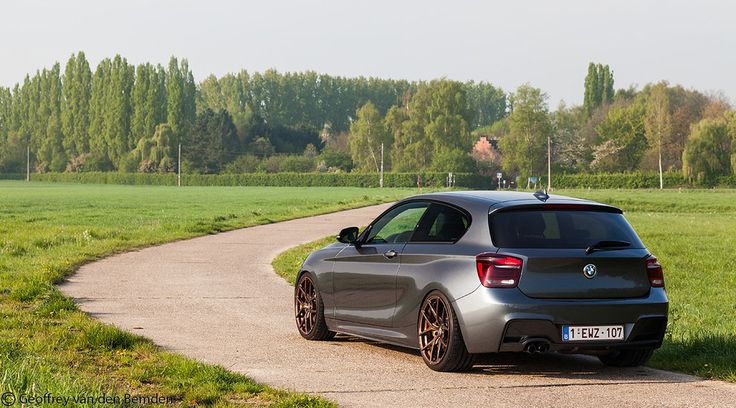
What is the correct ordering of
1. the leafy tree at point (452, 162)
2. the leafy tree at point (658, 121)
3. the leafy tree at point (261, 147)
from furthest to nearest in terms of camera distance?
1. the leafy tree at point (261, 147)
2. the leafy tree at point (452, 162)
3. the leafy tree at point (658, 121)

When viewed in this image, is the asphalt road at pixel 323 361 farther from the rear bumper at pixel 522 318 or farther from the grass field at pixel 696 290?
the grass field at pixel 696 290

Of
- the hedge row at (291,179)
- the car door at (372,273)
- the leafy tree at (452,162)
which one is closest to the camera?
the car door at (372,273)

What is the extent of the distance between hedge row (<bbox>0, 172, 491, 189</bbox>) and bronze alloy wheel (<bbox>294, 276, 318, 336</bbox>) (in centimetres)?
11666

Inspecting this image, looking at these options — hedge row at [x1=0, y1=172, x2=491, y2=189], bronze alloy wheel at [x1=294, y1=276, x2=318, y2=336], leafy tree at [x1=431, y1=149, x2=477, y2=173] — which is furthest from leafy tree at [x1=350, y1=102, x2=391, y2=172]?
bronze alloy wheel at [x1=294, y1=276, x2=318, y2=336]

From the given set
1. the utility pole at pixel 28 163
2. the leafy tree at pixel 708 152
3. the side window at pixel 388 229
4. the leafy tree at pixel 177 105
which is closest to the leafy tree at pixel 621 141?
the leafy tree at pixel 708 152

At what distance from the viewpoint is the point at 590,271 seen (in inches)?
331

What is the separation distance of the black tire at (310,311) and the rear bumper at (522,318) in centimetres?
239

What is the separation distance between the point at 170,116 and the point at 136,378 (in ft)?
458

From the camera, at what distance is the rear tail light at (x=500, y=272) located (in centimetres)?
827

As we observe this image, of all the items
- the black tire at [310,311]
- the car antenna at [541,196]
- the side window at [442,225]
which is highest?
the car antenna at [541,196]

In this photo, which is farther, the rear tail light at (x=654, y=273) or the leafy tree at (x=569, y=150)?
the leafy tree at (x=569, y=150)

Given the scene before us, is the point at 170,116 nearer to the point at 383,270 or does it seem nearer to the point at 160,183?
the point at 160,183

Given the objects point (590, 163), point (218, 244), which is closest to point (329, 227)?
point (218, 244)

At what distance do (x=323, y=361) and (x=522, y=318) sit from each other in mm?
1947
